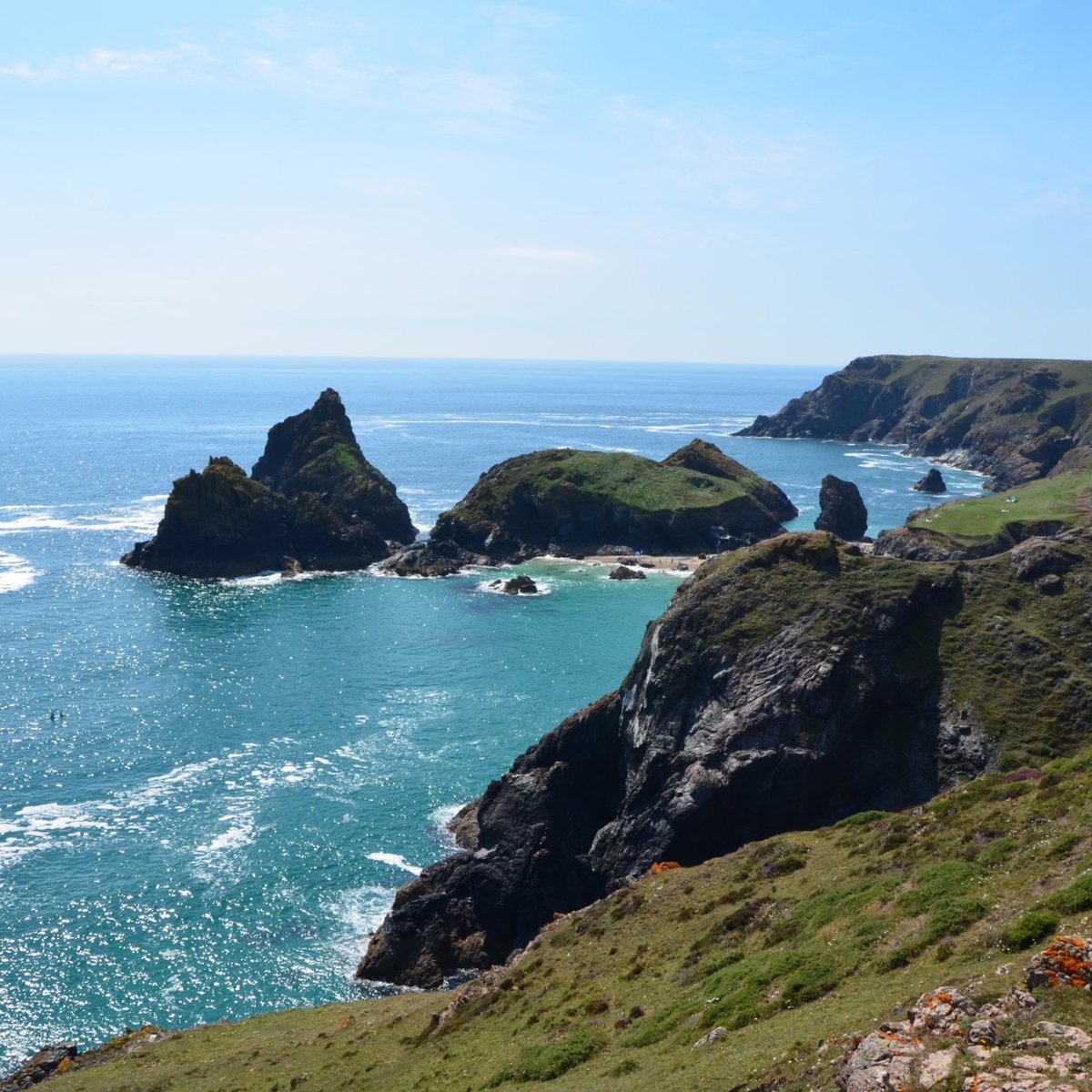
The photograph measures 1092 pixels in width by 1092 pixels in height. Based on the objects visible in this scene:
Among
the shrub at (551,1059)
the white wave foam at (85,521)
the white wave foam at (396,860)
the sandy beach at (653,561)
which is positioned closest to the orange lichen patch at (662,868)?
the shrub at (551,1059)

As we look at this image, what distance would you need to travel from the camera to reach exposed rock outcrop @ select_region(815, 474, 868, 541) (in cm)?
16912

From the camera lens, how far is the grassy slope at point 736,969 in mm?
27109

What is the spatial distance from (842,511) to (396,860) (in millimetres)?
119338

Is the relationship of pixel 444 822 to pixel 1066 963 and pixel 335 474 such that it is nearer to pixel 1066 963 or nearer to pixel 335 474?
pixel 1066 963

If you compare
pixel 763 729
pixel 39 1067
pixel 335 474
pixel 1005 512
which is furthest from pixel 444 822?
pixel 335 474

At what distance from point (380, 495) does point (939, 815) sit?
13990 centimetres

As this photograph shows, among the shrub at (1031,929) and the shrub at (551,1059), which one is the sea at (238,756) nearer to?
the shrub at (551,1059)

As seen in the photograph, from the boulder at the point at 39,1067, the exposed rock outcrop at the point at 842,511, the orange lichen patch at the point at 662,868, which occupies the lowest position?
the boulder at the point at 39,1067

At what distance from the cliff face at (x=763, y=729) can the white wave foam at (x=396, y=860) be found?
454 cm

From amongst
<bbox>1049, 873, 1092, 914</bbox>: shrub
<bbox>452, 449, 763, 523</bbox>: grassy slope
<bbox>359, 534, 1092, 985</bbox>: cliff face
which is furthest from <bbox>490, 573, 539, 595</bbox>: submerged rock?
<bbox>1049, 873, 1092, 914</bbox>: shrub

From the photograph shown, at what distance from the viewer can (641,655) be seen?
74.8 metres

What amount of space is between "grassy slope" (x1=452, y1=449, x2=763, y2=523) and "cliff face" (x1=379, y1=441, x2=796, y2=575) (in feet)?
0.53

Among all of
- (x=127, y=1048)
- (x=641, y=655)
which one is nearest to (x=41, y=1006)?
(x=127, y=1048)

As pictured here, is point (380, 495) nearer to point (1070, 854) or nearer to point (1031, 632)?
point (1031, 632)
